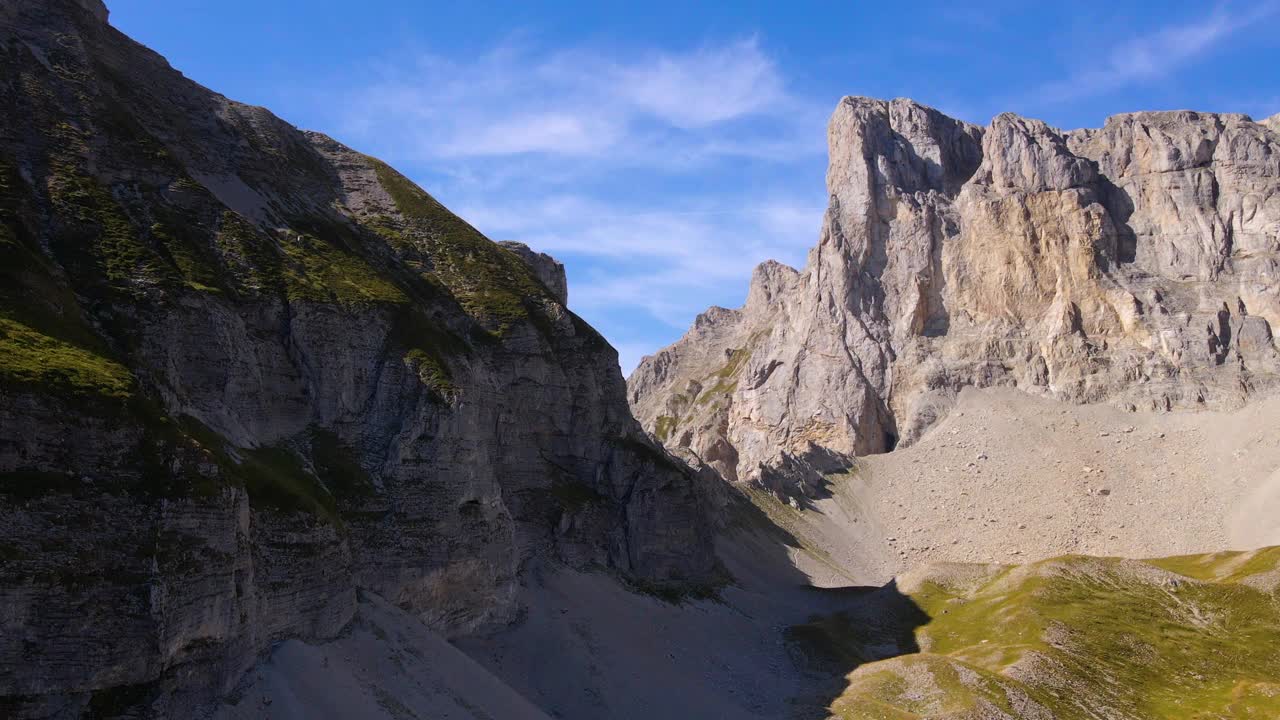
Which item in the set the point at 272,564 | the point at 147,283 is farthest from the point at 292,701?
the point at 147,283

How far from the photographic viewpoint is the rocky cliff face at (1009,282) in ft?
473

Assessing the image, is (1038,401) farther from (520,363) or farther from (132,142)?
(132,142)

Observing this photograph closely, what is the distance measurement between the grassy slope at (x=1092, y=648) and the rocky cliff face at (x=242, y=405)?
22474 mm

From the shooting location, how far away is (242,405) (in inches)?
1850

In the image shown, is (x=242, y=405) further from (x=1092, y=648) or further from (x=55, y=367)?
(x=1092, y=648)

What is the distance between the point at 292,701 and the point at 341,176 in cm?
4921

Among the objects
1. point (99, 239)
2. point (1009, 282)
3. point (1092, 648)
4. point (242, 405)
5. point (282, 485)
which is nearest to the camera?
point (282, 485)

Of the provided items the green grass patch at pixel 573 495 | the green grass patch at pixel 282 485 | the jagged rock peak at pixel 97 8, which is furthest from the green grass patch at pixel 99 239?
the green grass patch at pixel 573 495

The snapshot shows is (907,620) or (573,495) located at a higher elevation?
(573,495)

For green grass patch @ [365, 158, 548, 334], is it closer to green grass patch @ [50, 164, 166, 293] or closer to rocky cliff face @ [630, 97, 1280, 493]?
green grass patch @ [50, 164, 166, 293]

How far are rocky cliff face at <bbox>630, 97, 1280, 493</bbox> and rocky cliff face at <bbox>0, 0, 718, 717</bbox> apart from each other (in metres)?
66.0

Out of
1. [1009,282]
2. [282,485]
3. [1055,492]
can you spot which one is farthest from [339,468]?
[1009,282]

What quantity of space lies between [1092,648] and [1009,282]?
110m

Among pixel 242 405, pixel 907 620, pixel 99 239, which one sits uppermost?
pixel 99 239
